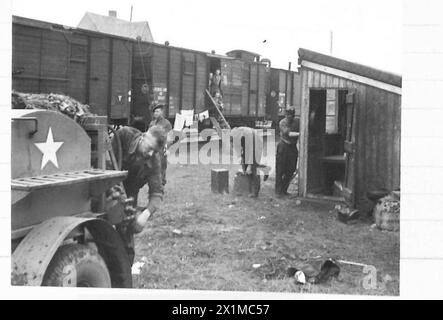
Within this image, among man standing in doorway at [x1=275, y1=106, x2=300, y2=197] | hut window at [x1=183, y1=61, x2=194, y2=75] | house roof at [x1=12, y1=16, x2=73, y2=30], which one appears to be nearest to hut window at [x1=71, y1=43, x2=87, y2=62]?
house roof at [x1=12, y1=16, x2=73, y2=30]

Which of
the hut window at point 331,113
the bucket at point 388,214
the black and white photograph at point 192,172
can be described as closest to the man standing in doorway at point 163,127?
the black and white photograph at point 192,172

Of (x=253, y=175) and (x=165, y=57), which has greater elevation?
(x=165, y=57)

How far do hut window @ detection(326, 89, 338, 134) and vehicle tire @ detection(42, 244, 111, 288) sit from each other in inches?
106

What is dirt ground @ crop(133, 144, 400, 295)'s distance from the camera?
3.66 m

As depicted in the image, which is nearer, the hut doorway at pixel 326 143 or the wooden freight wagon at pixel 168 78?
the wooden freight wagon at pixel 168 78

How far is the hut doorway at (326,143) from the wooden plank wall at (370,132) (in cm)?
9

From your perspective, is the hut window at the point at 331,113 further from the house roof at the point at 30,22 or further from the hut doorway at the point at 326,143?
the house roof at the point at 30,22

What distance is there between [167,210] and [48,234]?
109 cm

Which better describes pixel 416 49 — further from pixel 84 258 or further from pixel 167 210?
pixel 84 258

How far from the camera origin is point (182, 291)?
369 cm

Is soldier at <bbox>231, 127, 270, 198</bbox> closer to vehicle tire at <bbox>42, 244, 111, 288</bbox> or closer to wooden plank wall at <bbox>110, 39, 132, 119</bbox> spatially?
wooden plank wall at <bbox>110, 39, 132, 119</bbox>

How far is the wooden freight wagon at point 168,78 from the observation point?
4348 mm

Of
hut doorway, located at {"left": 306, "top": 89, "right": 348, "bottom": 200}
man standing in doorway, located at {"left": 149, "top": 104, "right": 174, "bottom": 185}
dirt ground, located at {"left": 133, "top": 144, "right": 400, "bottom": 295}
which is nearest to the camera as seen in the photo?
dirt ground, located at {"left": 133, "top": 144, "right": 400, "bottom": 295}
